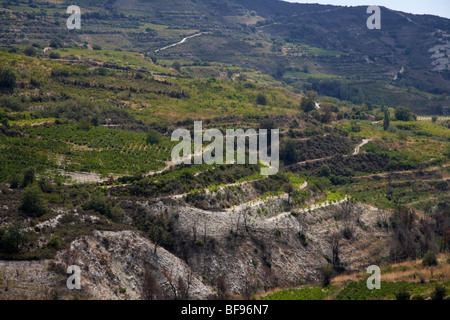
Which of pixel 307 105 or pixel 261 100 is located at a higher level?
Result: pixel 261 100

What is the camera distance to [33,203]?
46.2 meters

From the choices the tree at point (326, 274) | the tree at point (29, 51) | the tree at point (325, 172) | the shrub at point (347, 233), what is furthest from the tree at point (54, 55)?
the tree at point (326, 274)

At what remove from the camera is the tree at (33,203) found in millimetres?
46031

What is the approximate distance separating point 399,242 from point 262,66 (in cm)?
14257

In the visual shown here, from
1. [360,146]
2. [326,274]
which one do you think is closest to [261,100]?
[360,146]

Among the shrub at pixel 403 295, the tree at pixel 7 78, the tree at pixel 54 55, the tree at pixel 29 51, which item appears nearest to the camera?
the shrub at pixel 403 295

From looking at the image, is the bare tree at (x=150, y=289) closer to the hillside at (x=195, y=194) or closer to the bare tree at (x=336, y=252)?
the hillside at (x=195, y=194)

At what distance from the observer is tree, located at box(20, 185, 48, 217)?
46.0 m

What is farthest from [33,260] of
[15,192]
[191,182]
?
[191,182]

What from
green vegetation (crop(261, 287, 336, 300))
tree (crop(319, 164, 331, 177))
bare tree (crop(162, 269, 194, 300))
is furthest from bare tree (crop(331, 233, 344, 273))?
tree (crop(319, 164, 331, 177))

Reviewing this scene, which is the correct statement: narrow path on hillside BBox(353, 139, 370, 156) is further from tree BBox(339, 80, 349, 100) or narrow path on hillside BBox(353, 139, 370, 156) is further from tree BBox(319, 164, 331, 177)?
tree BBox(339, 80, 349, 100)

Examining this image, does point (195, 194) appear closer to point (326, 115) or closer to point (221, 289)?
point (221, 289)
